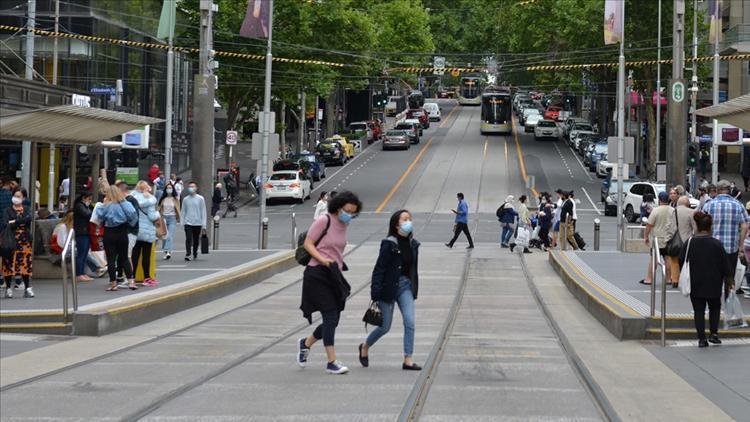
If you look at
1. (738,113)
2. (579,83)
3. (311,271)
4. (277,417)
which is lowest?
(277,417)

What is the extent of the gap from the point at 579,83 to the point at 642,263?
184 ft

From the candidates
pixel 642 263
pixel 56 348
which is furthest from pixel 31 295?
pixel 642 263

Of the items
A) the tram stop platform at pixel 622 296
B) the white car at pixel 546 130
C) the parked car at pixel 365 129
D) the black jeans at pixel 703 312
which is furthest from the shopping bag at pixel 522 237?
the parked car at pixel 365 129

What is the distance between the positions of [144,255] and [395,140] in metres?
68.1

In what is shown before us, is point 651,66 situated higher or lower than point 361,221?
higher

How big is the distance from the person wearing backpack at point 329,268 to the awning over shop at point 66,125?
22.0ft

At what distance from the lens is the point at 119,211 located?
18.8m

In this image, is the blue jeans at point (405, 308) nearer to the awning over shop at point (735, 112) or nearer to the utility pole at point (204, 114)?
the awning over shop at point (735, 112)

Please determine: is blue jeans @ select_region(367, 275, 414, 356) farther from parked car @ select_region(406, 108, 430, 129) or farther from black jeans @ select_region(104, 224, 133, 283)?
parked car @ select_region(406, 108, 430, 129)

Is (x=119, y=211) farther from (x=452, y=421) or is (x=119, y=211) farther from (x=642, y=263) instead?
(x=642, y=263)

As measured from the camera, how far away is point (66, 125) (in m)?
19.9

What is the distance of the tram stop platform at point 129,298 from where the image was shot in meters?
15.9

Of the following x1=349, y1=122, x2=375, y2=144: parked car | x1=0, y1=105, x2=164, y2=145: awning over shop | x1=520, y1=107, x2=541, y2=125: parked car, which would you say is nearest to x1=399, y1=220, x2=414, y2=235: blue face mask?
Answer: x1=0, y1=105, x2=164, y2=145: awning over shop

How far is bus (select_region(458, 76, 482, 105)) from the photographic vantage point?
143m
